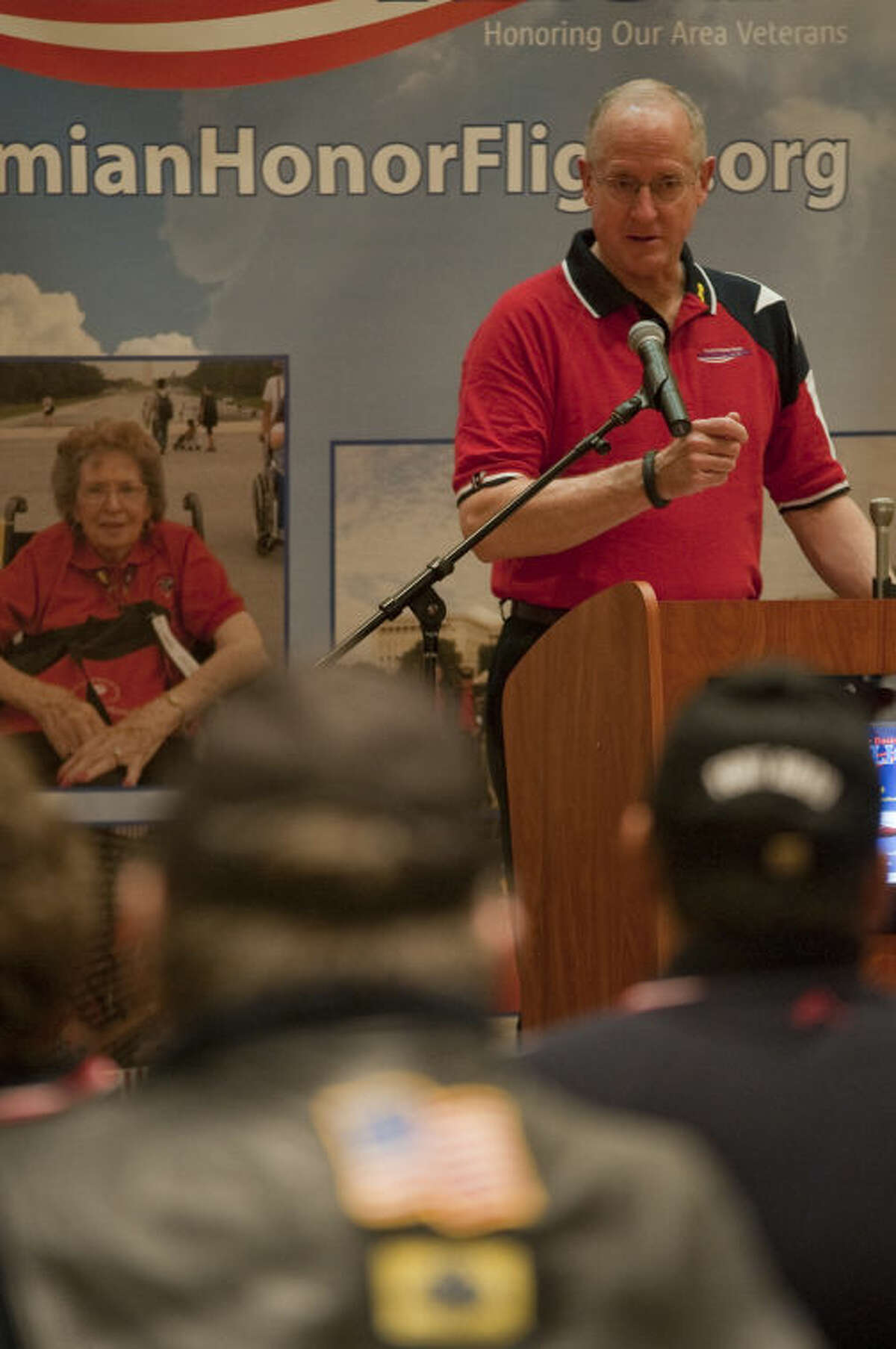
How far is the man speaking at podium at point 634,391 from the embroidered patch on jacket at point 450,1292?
8.38 ft

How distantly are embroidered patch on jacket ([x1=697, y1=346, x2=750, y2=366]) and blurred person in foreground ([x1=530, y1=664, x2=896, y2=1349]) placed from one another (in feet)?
6.93

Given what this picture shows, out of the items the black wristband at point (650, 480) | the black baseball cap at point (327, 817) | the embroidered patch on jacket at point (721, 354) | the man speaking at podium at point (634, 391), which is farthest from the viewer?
the embroidered patch on jacket at point (721, 354)

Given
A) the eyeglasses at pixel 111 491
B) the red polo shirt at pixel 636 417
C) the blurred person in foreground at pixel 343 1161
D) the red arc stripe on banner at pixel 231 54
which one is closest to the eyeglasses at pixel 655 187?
the red polo shirt at pixel 636 417

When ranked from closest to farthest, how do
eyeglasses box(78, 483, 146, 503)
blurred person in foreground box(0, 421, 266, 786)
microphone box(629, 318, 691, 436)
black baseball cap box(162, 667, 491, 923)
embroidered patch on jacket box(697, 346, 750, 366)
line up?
black baseball cap box(162, 667, 491, 923) < microphone box(629, 318, 691, 436) < embroidered patch on jacket box(697, 346, 750, 366) < blurred person in foreground box(0, 421, 266, 786) < eyeglasses box(78, 483, 146, 503)

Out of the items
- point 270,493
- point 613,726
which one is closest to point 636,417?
point 613,726

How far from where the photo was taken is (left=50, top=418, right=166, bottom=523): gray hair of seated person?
5184 millimetres

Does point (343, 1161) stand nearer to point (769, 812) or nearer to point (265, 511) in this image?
point (769, 812)

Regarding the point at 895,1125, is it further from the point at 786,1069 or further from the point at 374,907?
the point at 374,907

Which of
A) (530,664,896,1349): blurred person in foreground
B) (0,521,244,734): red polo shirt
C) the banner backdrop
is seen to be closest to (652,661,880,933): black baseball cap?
(530,664,896,1349): blurred person in foreground

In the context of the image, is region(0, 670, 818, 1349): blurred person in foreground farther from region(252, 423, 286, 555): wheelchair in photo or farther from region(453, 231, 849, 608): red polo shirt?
region(252, 423, 286, 555): wheelchair in photo

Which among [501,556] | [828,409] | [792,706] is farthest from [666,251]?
[792,706]

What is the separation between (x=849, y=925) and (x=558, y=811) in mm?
1580

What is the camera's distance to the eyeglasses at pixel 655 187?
3486mm

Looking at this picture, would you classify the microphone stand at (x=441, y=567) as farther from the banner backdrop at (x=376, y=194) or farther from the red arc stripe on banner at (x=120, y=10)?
the red arc stripe on banner at (x=120, y=10)
